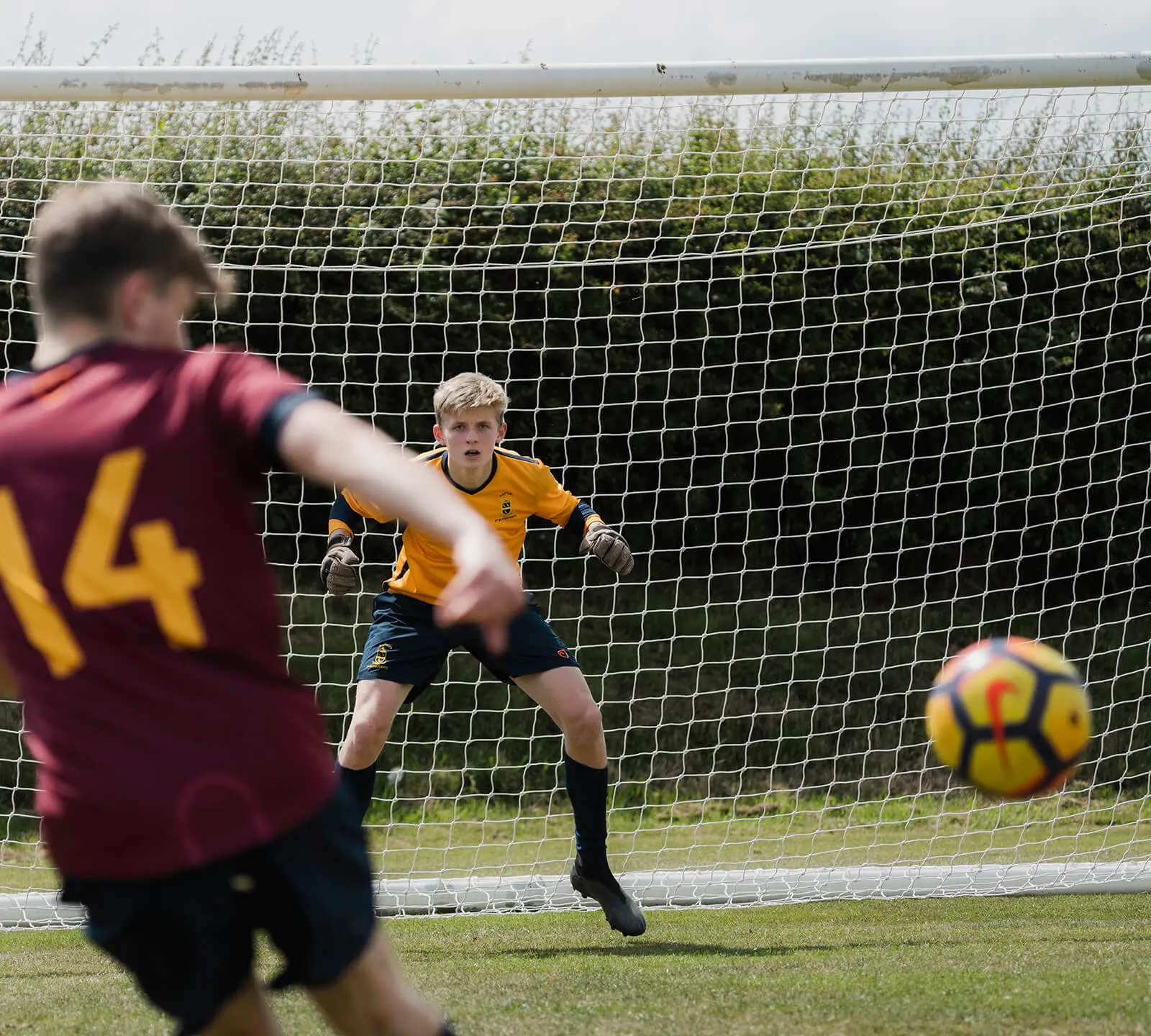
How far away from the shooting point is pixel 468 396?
4.45 metres

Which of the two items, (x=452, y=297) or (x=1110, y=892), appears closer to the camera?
(x=1110, y=892)

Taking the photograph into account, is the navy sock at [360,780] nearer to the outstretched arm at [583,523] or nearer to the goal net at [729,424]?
the outstretched arm at [583,523]

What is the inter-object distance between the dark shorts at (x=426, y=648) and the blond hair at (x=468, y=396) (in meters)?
0.66

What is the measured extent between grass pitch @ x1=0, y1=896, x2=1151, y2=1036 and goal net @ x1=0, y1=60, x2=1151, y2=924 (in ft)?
4.97

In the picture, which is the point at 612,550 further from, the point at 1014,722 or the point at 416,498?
the point at 416,498

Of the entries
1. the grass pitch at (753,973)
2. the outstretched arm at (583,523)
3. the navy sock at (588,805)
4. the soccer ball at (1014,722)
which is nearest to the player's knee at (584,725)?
the navy sock at (588,805)

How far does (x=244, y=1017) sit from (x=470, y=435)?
3017 mm

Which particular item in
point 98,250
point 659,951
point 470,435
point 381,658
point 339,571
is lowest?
point 659,951

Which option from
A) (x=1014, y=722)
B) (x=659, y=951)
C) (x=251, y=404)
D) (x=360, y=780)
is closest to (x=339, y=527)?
(x=360, y=780)

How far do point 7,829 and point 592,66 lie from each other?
181 inches

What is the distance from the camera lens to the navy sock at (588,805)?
14.8 feet

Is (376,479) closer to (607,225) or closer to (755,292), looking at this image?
(607,225)

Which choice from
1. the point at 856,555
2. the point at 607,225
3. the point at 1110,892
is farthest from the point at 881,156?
the point at 1110,892

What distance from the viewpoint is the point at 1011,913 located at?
5.09m
